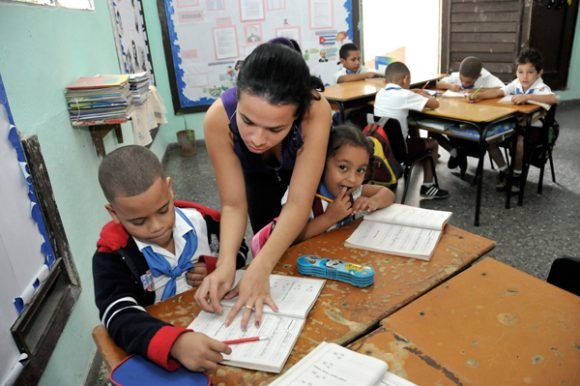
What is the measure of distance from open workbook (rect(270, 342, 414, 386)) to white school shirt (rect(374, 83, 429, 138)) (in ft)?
Answer: 8.11

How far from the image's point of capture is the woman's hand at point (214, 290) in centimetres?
97

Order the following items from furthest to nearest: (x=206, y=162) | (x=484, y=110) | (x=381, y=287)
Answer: (x=206, y=162), (x=484, y=110), (x=381, y=287)

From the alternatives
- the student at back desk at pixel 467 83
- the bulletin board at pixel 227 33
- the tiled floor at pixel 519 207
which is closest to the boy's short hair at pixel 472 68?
the student at back desk at pixel 467 83

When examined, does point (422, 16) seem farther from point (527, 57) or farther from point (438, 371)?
point (438, 371)

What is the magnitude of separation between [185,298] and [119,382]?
0.31 meters

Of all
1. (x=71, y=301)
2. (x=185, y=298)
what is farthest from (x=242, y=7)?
(x=185, y=298)

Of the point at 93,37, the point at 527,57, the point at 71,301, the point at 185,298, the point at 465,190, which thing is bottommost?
the point at 465,190

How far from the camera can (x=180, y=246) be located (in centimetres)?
119

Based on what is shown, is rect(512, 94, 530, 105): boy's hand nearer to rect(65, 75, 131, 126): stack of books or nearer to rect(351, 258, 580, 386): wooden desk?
rect(351, 258, 580, 386): wooden desk

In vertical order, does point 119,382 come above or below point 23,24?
below

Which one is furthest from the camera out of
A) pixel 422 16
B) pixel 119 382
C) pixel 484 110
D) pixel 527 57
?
pixel 422 16

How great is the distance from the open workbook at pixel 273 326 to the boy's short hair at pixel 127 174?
355 millimetres

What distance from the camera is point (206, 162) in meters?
4.59

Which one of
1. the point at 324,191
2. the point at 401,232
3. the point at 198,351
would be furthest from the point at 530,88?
the point at 198,351
